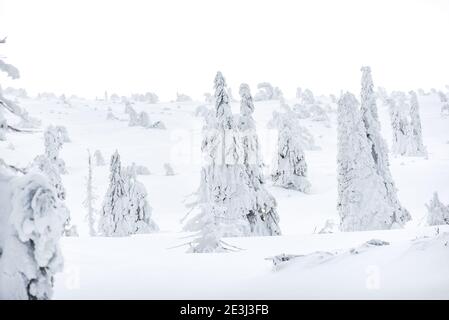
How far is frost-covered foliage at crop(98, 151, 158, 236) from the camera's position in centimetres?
2397

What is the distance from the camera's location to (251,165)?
1839 centimetres

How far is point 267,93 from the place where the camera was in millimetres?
86750

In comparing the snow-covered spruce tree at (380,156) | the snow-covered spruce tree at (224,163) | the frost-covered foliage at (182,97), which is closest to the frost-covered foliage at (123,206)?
the snow-covered spruce tree at (224,163)

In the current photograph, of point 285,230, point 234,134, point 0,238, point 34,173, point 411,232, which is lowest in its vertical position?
point 285,230

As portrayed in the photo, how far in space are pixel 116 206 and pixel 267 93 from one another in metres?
66.0

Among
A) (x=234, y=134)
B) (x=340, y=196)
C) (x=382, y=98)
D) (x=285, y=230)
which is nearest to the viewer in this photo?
(x=234, y=134)

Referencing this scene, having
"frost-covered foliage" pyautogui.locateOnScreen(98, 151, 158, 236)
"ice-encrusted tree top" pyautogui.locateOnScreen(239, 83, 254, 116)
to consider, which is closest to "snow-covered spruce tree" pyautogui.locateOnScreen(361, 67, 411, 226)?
"ice-encrusted tree top" pyautogui.locateOnScreen(239, 83, 254, 116)

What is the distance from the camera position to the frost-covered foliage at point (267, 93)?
85.9m

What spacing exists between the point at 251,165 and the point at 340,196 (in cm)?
731

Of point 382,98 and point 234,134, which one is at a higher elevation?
point 382,98

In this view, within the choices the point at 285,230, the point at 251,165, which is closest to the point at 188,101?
the point at 285,230

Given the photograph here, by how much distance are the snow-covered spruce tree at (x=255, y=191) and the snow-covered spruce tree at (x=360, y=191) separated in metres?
6.29
